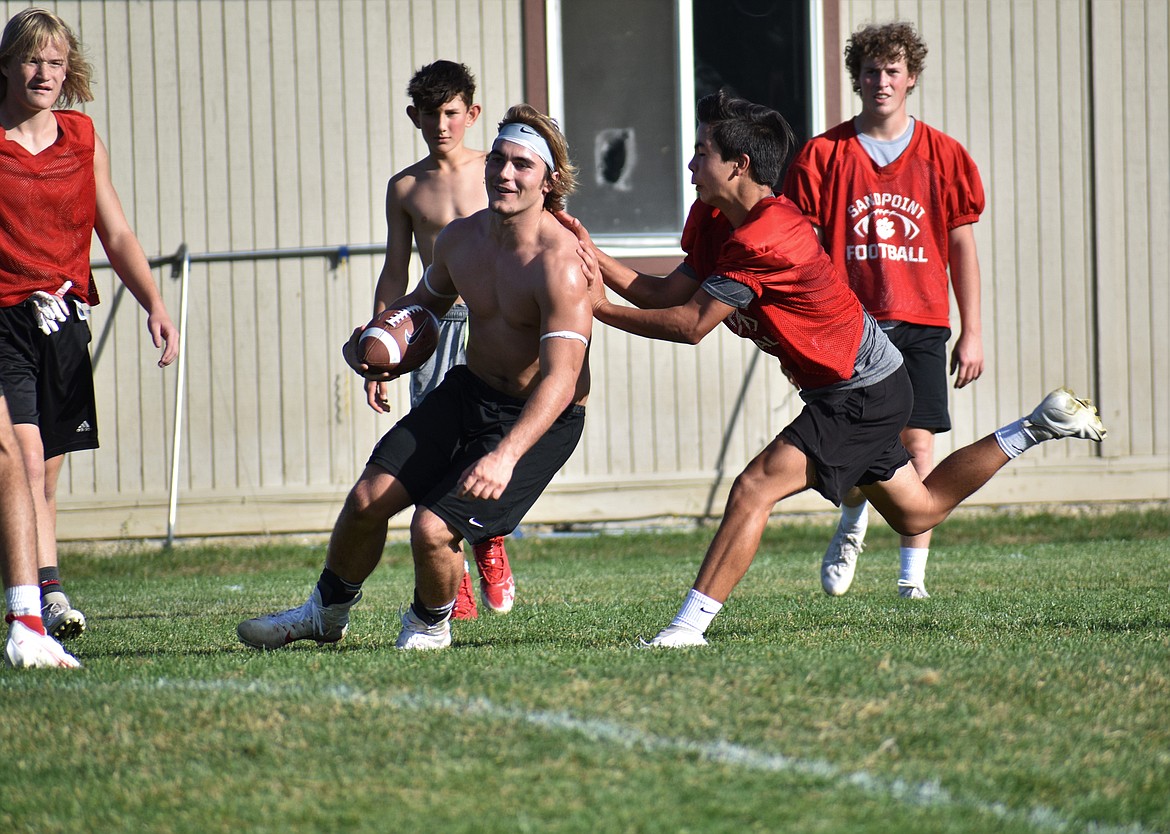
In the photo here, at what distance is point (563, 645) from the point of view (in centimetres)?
430

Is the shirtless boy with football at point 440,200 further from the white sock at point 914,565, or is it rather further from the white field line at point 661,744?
the white field line at point 661,744

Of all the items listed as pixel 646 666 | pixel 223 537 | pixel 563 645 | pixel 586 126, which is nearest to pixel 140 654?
pixel 563 645

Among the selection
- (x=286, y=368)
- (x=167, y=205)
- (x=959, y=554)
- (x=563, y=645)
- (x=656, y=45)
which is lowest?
(x=959, y=554)

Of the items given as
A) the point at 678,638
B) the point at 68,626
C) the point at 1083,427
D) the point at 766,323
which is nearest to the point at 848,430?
the point at 766,323

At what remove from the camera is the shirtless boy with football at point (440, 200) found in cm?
576

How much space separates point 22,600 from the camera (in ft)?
12.9

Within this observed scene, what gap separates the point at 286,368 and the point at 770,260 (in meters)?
5.69

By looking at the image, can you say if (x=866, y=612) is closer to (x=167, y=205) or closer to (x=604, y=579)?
(x=604, y=579)

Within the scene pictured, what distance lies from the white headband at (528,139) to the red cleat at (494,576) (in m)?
1.94

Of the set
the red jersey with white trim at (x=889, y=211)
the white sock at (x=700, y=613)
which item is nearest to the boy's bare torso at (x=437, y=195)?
the red jersey with white trim at (x=889, y=211)

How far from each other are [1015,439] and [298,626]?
2.83 metres

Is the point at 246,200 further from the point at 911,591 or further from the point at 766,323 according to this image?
the point at 766,323

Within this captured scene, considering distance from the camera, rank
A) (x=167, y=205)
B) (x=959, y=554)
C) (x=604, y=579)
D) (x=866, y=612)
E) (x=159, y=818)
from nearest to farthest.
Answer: (x=159, y=818), (x=866, y=612), (x=604, y=579), (x=959, y=554), (x=167, y=205)

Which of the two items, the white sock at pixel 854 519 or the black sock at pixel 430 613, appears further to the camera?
the white sock at pixel 854 519
